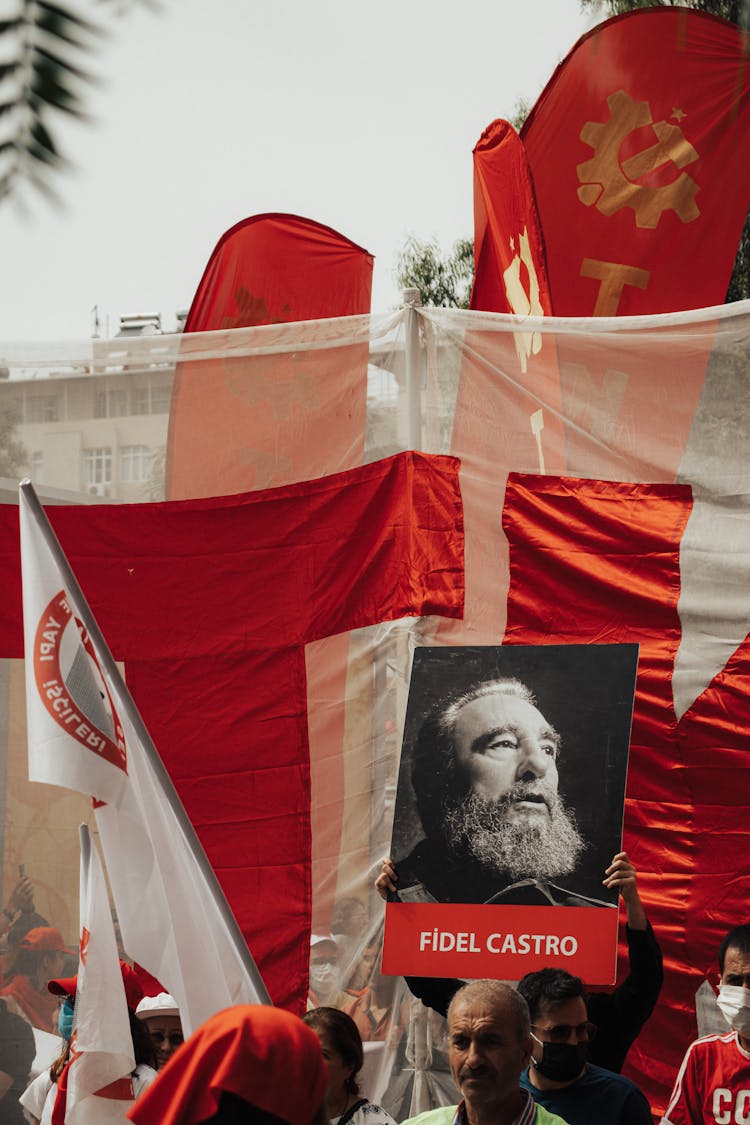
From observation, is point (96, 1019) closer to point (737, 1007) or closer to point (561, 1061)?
point (561, 1061)

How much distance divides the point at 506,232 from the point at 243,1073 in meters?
4.13

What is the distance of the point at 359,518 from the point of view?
486cm

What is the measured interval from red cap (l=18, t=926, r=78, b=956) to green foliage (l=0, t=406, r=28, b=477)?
1643 millimetres

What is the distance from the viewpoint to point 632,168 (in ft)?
17.4

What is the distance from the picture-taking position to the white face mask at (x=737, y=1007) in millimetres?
3447

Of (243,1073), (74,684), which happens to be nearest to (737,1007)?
(74,684)

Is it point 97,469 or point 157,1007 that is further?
point 97,469

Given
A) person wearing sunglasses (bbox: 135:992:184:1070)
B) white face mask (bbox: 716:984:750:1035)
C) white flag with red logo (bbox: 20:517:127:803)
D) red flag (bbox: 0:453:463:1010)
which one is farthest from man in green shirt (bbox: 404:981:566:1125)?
red flag (bbox: 0:453:463:1010)

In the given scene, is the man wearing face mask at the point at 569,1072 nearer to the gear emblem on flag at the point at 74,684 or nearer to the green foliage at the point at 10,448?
the gear emblem on flag at the point at 74,684

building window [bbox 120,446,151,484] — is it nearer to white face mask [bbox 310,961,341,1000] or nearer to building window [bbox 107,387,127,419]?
white face mask [bbox 310,961,341,1000]

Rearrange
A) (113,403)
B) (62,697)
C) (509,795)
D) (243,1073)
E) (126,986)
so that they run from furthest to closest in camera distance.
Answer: (126,986), (509,795), (62,697), (113,403), (243,1073)

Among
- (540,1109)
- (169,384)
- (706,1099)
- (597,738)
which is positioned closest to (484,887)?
(597,738)

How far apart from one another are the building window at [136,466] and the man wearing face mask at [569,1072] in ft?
8.43

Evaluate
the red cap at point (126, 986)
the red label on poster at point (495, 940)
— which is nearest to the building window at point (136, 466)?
the red cap at point (126, 986)
